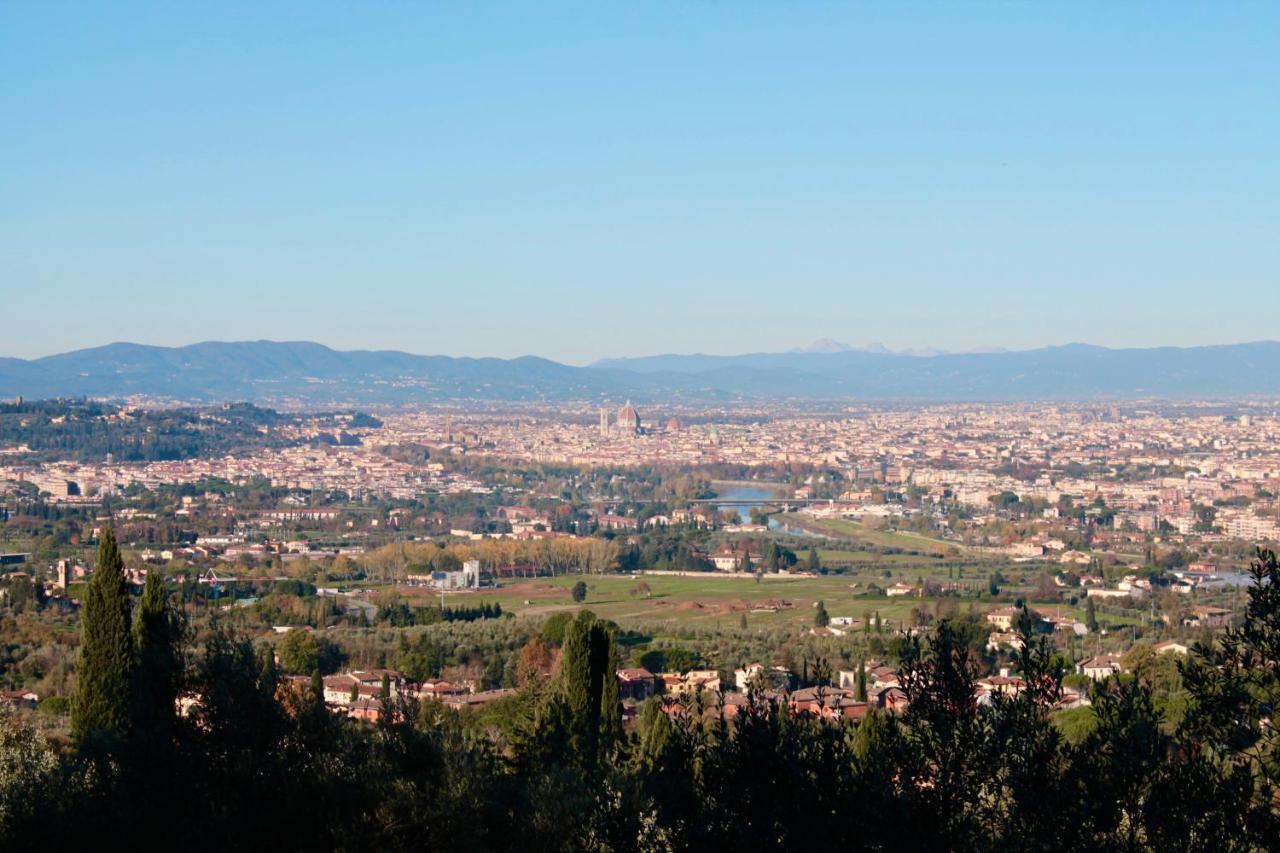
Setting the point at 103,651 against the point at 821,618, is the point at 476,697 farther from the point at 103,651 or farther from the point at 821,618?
the point at 821,618

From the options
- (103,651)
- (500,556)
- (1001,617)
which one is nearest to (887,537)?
(500,556)

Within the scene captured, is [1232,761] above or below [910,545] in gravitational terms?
above

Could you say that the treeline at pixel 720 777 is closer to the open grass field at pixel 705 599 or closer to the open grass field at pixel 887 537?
the open grass field at pixel 705 599

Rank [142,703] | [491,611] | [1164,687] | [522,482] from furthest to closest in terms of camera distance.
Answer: [522,482]
[491,611]
[1164,687]
[142,703]

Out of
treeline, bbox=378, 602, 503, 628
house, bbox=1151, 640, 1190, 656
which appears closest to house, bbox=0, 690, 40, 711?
treeline, bbox=378, 602, 503, 628

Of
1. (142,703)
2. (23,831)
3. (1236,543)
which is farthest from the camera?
(1236,543)

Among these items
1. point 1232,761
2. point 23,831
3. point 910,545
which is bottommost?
point 910,545

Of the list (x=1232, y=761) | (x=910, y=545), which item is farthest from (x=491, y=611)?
(x=1232, y=761)

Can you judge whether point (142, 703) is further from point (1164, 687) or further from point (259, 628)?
point (259, 628)
